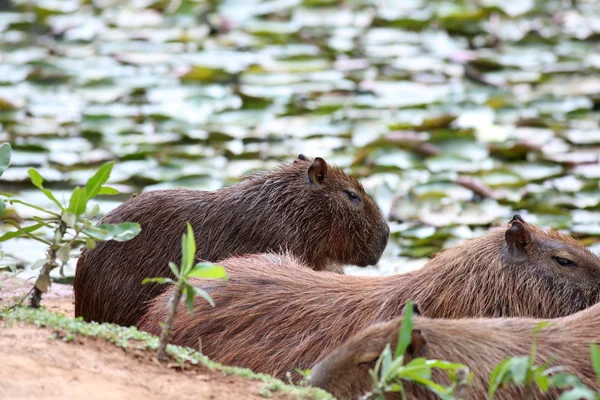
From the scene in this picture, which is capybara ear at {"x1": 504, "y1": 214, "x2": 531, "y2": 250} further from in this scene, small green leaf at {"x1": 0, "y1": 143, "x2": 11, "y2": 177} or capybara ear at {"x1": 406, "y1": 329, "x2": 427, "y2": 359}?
small green leaf at {"x1": 0, "y1": 143, "x2": 11, "y2": 177}

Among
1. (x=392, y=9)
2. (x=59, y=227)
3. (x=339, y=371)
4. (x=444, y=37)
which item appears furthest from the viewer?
(x=392, y=9)

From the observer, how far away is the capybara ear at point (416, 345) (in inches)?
123

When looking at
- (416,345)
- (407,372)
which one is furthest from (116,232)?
(407,372)

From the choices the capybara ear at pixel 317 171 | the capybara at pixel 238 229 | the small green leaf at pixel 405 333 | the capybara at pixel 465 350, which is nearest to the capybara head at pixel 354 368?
the capybara at pixel 465 350

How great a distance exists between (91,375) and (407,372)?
86 cm

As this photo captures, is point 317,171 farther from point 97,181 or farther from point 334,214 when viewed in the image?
point 97,181

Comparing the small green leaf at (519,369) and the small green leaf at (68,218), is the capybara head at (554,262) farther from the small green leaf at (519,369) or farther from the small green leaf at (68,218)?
the small green leaf at (68,218)

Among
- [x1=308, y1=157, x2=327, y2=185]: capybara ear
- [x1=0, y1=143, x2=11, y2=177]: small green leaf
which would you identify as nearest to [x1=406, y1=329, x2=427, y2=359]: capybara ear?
[x1=0, y1=143, x2=11, y2=177]: small green leaf

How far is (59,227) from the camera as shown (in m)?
3.62

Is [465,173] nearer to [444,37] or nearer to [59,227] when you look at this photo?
[444,37]

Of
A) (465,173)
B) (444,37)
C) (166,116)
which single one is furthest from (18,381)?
(444,37)

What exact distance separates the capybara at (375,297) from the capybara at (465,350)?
0.57 metres

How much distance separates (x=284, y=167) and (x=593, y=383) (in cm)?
262

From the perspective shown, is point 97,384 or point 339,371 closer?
point 97,384
